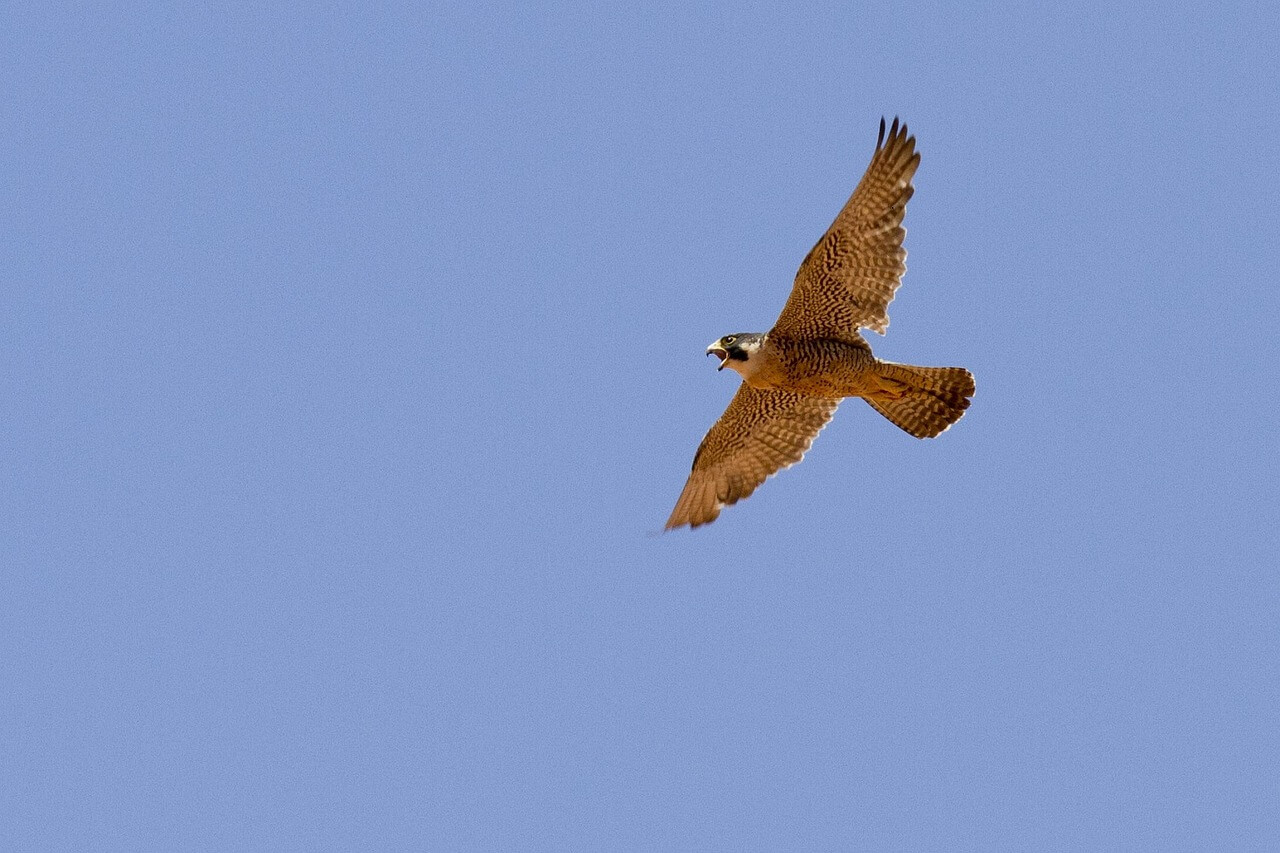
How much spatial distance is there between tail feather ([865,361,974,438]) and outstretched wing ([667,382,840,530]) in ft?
3.29

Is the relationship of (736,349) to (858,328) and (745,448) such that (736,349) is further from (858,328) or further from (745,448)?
(745,448)

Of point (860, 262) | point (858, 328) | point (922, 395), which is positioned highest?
point (860, 262)

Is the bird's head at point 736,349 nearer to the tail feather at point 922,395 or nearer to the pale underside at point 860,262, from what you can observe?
the pale underside at point 860,262

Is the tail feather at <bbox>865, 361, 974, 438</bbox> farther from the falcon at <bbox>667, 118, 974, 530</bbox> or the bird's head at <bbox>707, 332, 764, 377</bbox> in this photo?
the bird's head at <bbox>707, 332, 764, 377</bbox>

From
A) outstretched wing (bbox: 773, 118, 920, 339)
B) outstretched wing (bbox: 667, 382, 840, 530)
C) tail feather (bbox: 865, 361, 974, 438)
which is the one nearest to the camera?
outstretched wing (bbox: 773, 118, 920, 339)

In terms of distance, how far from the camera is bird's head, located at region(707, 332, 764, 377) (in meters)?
14.5

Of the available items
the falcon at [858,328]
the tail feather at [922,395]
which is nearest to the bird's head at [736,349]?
the falcon at [858,328]

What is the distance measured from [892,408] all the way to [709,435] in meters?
1.96

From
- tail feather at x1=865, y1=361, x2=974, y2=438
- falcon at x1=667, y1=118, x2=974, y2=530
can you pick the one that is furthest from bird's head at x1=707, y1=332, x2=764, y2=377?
tail feather at x1=865, y1=361, x2=974, y2=438

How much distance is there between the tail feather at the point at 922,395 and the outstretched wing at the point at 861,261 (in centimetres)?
46

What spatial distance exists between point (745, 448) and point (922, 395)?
212 centimetres

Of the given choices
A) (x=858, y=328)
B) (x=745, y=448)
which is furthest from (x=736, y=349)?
(x=745, y=448)

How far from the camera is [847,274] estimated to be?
47.6 ft

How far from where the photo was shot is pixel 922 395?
15.0m
